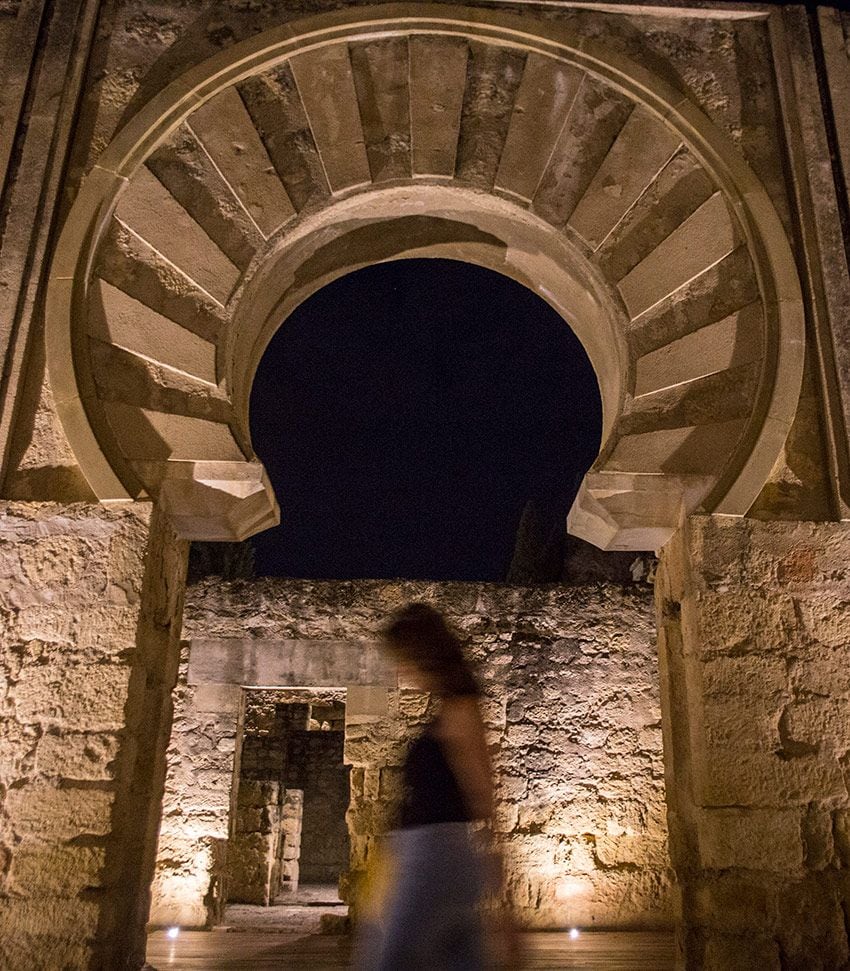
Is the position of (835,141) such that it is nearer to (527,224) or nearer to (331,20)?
(527,224)

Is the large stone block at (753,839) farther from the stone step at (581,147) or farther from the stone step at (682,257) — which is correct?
the stone step at (581,147)

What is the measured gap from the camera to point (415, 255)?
4590 millimetres

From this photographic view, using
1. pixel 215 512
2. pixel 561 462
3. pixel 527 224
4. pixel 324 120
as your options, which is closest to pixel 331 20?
pixel 324 120

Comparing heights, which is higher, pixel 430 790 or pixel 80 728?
pixel 80 728

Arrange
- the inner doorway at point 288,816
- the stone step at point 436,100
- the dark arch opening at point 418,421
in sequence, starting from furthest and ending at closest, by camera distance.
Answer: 1. the dark arch opening at point 418,421
2. the inner doorway at point 288,816
3. the stone step at point 436,100

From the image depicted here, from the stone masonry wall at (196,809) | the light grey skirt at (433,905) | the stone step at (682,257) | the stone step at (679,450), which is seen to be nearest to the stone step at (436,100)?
the stone step at (682,257)

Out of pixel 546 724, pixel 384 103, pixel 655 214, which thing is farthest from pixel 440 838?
pixel 546 724

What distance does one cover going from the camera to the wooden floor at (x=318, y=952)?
4.65 meters

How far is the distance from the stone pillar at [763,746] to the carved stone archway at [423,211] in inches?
11.6

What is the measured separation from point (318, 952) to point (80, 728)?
3.23 meters

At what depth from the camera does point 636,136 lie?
3.71 metres

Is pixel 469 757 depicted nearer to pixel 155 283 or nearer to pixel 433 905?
pixel 433 905

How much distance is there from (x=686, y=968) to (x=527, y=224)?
3018 millimetres

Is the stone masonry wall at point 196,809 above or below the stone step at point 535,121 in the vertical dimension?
below
